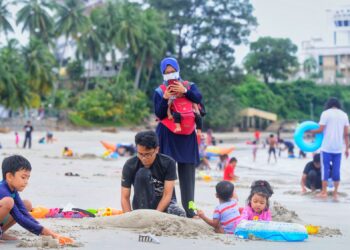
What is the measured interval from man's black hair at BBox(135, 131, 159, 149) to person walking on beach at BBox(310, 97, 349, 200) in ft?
17.7

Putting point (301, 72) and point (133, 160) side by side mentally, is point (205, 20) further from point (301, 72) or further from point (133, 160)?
point (133, 160)

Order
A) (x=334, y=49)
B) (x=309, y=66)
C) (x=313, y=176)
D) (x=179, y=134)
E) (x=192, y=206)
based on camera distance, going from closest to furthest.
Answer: (x=192, y=206), (x=179, y=134), (x=313, y=176), (x=309, y=66), (x=334, y=49)

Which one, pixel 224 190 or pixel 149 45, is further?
pixel 149 45

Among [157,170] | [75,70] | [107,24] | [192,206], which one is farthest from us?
[75,70]

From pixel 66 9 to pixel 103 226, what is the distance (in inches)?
2357

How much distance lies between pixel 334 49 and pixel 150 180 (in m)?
113

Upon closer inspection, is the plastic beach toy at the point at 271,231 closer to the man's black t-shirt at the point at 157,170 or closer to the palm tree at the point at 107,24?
the man's black t-shirt at the point at 157,170

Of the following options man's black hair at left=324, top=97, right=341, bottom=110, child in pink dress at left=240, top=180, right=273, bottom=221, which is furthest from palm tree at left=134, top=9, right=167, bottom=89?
→ child in pink dress at left=240, top=180, right=273, bottom=221

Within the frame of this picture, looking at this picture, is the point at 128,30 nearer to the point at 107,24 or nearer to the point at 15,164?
the point at 107,24

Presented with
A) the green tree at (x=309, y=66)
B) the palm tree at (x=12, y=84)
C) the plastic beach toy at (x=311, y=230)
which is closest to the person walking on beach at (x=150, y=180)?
the plastic beach toy at (x=311, y=230)

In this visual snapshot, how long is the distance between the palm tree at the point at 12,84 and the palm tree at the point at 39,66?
4.81ft

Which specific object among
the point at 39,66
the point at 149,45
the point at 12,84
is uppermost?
the point at 149,45

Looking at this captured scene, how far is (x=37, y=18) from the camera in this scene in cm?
6256

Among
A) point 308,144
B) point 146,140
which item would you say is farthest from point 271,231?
point 308,144
